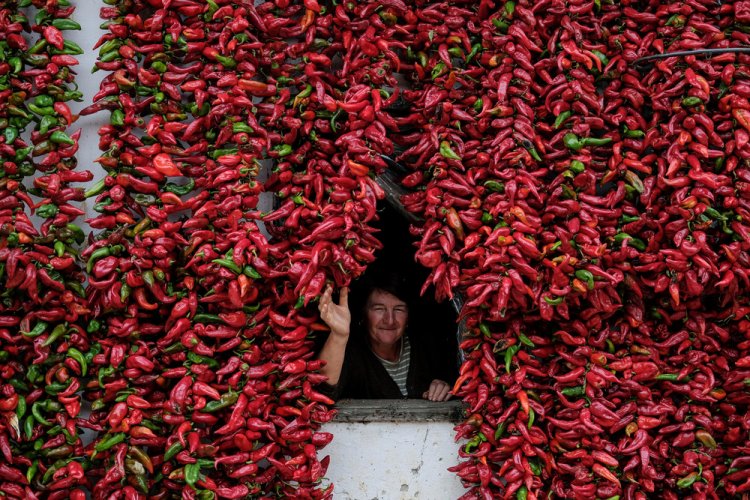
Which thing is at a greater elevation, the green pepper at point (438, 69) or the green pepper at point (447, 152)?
the green pepper at point (438, 69)

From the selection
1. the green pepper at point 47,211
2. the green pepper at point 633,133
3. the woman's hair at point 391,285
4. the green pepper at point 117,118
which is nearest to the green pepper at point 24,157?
the green pepper at point 47,211

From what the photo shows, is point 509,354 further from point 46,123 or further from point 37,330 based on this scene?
point 46,123

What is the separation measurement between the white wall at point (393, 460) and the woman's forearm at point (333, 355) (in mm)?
221

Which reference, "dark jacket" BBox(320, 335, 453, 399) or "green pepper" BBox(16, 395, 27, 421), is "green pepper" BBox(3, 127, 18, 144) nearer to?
"green pepper" BBox(16, 395, 27, 421)

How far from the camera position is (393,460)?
3.29 m

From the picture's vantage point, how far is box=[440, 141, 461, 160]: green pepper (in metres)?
2.98

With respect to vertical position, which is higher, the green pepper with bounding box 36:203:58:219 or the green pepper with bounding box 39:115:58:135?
the green pepper with bounding box 39:115:58:135

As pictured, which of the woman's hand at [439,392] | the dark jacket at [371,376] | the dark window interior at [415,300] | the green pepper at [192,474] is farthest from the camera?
the dark window interior at [415,300]

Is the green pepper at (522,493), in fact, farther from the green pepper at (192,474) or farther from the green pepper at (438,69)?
the green pepper at (438,69)

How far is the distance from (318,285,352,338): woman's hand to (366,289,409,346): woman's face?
0.83m

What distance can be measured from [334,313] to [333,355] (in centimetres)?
22

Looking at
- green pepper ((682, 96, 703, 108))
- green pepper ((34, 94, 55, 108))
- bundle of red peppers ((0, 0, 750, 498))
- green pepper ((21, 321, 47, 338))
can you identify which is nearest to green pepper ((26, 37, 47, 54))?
bundle of red peppers ((0, 0, 750, 498))

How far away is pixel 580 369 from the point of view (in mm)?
3023

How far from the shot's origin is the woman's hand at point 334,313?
299cm
